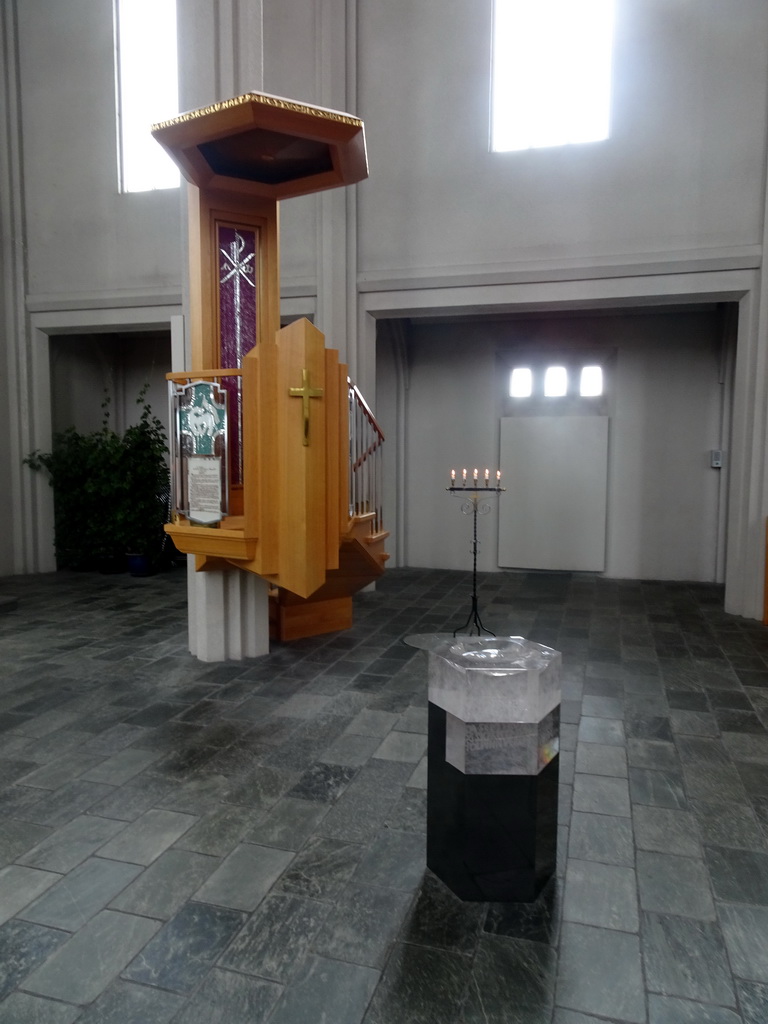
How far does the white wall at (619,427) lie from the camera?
883 cm

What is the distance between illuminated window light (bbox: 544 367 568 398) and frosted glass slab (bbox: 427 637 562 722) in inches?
287

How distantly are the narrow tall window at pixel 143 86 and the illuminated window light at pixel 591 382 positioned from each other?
5.65 metres

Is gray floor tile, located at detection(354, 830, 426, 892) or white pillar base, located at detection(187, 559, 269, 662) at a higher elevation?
white pillar base, located at detection(187, 559, 269, 662)

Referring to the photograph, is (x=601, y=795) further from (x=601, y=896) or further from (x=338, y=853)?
(x=338, y=853)

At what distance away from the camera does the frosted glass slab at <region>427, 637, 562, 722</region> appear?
2389 millimetres

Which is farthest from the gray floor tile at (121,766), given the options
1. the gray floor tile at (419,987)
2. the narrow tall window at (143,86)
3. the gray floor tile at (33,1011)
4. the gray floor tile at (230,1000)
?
the narrow tall window at (143,86)

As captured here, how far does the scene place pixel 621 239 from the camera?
725 cm

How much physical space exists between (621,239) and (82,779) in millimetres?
6683

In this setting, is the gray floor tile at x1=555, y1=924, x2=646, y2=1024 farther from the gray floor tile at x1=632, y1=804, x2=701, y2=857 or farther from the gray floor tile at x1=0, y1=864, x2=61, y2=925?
the gray floor tile at x1=0, y1=864, x2=61, y2=925

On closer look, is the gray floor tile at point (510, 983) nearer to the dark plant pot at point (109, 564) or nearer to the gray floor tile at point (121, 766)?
the gray floor tile at point (121, 766)

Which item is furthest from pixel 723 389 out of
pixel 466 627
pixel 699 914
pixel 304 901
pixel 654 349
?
pixel 304 901

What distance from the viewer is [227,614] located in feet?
18.3

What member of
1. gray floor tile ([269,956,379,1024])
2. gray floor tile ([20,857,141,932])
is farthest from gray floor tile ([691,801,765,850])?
gray floor tile ([20,857,141,932])

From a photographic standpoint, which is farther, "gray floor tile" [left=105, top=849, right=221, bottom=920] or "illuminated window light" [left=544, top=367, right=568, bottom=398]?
"illuminated window light" [left=544, top=367, right=568, bottom=398]
